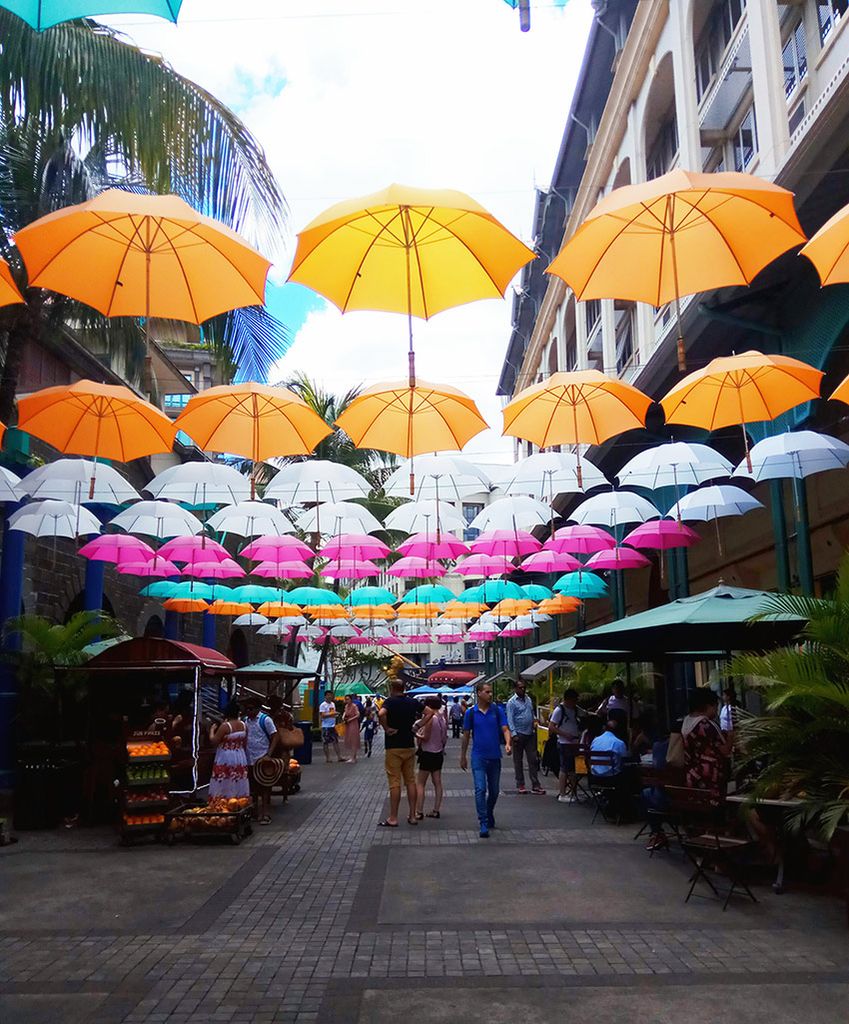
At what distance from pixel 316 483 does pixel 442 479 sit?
7.87 ft

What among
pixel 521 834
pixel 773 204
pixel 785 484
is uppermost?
pixel 773 204

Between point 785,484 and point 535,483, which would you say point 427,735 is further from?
point 785,484

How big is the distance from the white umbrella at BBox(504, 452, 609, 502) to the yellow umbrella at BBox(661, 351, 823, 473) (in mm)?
3122

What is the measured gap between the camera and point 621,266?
30.8 ft

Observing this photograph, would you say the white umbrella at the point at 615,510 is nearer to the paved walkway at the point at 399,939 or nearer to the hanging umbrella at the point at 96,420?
the paved walkway at the point at 399,939

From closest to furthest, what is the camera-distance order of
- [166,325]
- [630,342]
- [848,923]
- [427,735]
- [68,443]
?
[848,923] < [68,443] < [427,735] < [166,325] < [630,342]

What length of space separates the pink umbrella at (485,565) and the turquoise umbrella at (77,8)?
17.8 metres

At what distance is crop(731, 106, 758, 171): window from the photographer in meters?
15.7

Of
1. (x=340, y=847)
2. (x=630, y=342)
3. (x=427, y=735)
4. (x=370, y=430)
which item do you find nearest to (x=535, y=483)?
(x=370, y=430)

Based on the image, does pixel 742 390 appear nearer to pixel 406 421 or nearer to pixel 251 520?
pixel 406 421

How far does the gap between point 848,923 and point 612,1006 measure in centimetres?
267

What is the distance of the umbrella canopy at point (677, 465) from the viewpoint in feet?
46.7

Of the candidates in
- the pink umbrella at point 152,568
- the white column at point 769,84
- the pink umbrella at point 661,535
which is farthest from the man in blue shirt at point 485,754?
the pink umbrella at point 152,568

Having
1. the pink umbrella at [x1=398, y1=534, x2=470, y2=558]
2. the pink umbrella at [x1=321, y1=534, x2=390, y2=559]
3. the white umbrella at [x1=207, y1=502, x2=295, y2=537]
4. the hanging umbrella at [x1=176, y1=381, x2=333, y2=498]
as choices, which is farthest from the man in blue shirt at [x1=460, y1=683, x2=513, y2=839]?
the pink umbrella at [x1=321, y1=534, x2=390, y2=559]
